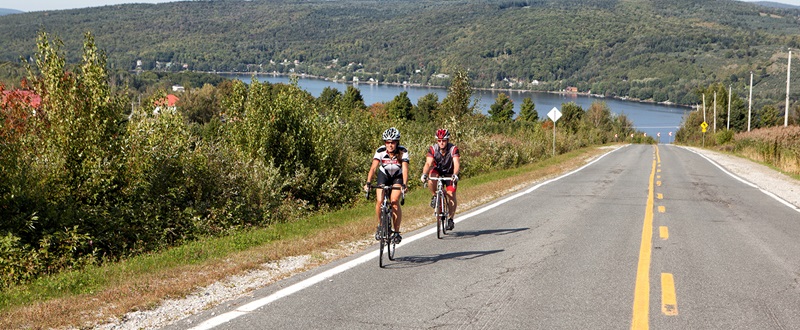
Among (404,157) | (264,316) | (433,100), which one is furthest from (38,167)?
(433,100)

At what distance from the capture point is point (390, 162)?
8883 mm

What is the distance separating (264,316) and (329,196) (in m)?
13.4

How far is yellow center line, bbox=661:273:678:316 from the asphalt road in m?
0.01

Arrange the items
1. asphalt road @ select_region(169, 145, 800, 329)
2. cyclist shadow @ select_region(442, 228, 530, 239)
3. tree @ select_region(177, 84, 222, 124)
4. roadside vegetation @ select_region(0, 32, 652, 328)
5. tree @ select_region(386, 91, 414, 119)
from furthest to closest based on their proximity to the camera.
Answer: tree @ select_region(386, 91, 414, 119)
tree @ select_region(177, 84, 222, 124)
cyclist shadow @ select_region(442, 228, 530, 239)
roadside vegetation @ select_region(0, 32, 652, 328)
asphalt road @ select_region(169, 145, 800, 329)

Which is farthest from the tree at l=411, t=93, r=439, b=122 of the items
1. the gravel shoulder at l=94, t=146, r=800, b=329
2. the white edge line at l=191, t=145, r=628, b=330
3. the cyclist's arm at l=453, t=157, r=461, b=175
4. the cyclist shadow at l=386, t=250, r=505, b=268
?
the gravel shoulder at l=94, t=146, r=800, b=329

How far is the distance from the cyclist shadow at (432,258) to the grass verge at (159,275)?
2.93 ft

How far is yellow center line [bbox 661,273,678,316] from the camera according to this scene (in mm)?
6301

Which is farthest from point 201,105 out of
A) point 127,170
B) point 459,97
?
point 127,170

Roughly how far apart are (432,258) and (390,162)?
140cm

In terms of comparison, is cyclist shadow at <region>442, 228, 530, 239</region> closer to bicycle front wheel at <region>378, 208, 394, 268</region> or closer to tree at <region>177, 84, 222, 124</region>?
bicycle front wheel at <region>378, 208, 394, 268</region>

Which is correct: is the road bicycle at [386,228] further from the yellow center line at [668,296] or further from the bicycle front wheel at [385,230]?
the yellow center line at [668,296]

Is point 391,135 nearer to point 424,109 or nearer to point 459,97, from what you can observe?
point 459,97

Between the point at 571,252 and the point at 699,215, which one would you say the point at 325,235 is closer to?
the point at 571,252

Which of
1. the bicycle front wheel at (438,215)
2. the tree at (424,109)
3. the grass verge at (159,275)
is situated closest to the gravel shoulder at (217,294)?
the grass verge at (159,275)
